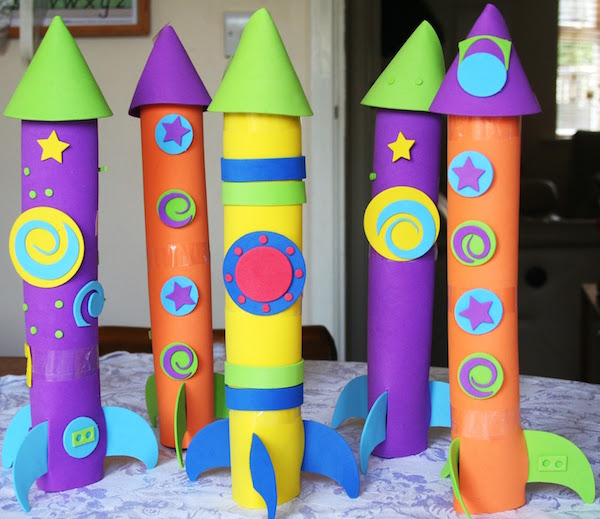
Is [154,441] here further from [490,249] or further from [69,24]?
[69,24]

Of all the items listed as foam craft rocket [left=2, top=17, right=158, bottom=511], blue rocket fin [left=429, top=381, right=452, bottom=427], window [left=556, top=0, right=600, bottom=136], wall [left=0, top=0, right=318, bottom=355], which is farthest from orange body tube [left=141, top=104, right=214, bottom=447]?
window [left=556, top=0, right=600, bottom=136]

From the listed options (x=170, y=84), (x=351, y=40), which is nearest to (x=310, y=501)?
(x=170, y=84)

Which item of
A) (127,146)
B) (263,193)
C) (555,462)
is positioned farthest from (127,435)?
(127,146)

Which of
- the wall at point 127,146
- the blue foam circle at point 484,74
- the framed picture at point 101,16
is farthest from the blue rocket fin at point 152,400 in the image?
the framed picture at point 101,16

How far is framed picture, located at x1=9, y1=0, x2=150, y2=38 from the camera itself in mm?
1891

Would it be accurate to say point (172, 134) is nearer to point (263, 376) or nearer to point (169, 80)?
point (169, 80)

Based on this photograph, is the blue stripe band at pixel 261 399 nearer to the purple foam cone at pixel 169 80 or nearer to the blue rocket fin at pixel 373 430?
the blue rocket fin at pixel 373 430

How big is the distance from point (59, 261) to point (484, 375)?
0.37 m

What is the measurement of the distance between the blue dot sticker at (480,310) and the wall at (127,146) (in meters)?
1.26

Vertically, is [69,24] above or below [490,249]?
above

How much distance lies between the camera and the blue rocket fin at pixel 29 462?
2.28ft

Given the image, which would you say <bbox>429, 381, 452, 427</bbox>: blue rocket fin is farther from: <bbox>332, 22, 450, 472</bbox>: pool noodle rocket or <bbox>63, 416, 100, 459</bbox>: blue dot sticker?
<bbox>63, 416, 100, 459</bbox>: blue dot sticker

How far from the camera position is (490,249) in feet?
2.20

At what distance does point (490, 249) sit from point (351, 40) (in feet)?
5.22
